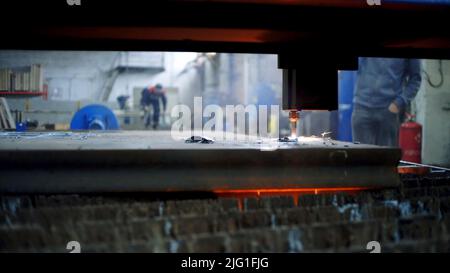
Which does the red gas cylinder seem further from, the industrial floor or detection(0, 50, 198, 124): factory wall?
detection(0, 50, 198, 124): factory wall

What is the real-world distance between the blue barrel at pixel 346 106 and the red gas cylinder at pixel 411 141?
1977 millimetres


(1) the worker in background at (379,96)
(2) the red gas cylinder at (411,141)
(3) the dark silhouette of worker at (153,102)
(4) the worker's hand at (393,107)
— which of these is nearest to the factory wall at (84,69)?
(3) the dark silhouette of worker at (153,102)

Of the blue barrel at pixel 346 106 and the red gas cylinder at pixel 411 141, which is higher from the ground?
the blue barrel at pixel 346 106

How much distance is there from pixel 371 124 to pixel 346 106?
256cm

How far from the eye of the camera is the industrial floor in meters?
1.42

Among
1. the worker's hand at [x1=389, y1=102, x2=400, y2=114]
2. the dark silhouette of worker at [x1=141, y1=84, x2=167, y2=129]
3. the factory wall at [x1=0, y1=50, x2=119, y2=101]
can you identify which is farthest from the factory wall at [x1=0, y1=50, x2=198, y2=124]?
the worker's hand at [x1=389, y1=102, x2=400, y2=114]

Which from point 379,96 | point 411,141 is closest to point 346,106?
point 411,141

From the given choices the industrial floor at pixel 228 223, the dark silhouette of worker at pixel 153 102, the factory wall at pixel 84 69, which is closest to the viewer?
the industrial floor at pixel 228 223

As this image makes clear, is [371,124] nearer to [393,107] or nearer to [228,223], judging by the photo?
[393,107]

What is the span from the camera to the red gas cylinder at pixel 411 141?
5926 millimetres

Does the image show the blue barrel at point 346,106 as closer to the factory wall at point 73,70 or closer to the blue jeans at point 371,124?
the blue jeans at point 371,124

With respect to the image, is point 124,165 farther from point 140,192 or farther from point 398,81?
point 398,81
